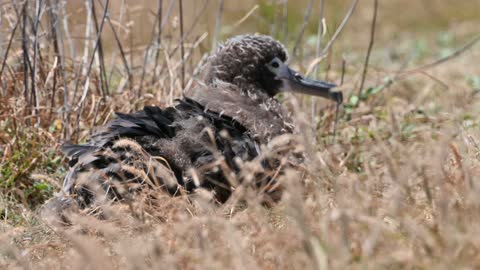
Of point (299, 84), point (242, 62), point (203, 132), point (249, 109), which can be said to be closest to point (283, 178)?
point (203, 132)

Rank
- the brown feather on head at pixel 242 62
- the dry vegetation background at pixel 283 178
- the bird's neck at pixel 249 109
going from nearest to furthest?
1. the dry vegetation background at pixel 283 178
2. the bird's neck at pixel 249 109
3. the brown feather on head at pixel 242 62

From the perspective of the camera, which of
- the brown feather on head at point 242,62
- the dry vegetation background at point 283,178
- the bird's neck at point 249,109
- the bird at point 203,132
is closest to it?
the dry vegetation background at point 283,178

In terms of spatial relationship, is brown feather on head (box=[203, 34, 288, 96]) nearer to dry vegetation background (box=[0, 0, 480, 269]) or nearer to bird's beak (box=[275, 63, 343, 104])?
bird's beak (box=[275, 63, 343, 104])

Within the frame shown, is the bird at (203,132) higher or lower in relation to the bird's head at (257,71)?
lower

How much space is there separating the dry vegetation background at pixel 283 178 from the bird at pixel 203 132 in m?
0.19

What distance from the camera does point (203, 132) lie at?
3902 mm

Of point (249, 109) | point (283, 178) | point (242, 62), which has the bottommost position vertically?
point (249, 109)

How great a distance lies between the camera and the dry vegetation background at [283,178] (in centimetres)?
246

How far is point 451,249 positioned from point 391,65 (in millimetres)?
6105

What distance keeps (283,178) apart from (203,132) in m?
1.36

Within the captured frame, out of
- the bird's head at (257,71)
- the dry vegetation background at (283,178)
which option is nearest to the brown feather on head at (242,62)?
the bird's head at (257,71)

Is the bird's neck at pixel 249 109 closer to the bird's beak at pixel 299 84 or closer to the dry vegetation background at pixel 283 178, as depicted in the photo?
the bird's beak at pixel 299 84

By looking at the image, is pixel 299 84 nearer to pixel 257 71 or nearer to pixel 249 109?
pixel 257 71

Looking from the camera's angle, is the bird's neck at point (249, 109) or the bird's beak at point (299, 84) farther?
the bird's beak at point (299, 84)
